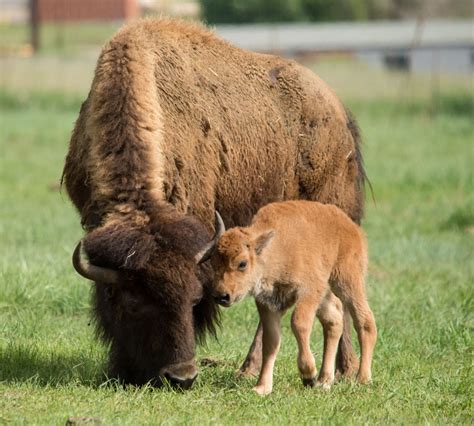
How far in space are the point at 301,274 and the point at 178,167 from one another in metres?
1.37

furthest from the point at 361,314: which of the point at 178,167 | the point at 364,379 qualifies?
the point at 178,167

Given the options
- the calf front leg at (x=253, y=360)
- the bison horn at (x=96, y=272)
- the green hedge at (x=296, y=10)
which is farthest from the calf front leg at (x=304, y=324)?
the green hedge at (x=296, y=10)

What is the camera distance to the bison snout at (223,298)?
6.50 meters

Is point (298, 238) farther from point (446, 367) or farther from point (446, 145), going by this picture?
point (446, 145)

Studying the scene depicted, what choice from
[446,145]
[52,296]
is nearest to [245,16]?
[446,145]

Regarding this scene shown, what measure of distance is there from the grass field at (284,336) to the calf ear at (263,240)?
0.97 m

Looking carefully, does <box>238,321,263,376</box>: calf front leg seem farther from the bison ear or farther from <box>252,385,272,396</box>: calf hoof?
the bison ear

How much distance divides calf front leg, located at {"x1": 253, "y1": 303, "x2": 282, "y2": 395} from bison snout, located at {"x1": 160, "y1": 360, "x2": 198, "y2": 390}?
1.45 ft

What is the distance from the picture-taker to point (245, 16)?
1865 inches

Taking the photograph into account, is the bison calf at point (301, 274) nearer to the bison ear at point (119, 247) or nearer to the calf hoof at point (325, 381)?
the calf hoof at point (325, 381)

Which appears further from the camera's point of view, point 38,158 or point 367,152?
point 367,152

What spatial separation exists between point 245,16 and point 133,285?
41342mm

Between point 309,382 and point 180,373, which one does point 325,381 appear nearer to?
point 309,382

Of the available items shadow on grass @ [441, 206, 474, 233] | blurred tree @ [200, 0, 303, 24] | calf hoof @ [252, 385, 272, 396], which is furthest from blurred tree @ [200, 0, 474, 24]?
calf hoof @ [252, 385, 272, 396]
